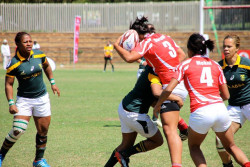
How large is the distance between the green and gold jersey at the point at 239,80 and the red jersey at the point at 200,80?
1309 mm

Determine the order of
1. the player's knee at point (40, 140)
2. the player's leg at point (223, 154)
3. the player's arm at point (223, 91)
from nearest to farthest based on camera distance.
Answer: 1. the player's arm at point (223, 91)
2. the player's leg at point (223, 154)
3. the player's knee at point (40, 140)

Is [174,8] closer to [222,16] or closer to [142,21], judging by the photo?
[222,16]

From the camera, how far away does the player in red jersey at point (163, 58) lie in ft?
17.9

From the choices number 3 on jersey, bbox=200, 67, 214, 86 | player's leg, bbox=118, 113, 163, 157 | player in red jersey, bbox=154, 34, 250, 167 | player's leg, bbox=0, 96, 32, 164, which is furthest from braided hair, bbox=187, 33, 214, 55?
player's leg, bbox=0, 96, 32, 164

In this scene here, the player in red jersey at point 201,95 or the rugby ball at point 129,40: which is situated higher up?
the rugby ball at point 129,40

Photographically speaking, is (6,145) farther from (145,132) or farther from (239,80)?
(239,80)

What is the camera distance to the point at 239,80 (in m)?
6.34

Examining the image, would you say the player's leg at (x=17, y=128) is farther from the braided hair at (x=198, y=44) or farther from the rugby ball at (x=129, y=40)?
the braided hair at (x=198, y=44)

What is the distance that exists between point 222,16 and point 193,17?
8.69 ft

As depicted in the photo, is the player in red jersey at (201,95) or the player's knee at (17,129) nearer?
the player in red jersey at (201,95)

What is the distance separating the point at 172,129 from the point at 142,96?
66 cm

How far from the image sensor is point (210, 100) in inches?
199

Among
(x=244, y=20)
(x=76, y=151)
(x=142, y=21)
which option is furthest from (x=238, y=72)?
(x=244, y=20)

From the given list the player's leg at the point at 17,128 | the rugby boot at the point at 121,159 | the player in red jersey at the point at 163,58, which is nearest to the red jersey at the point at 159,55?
the player in red jersey at the point at 163,58
